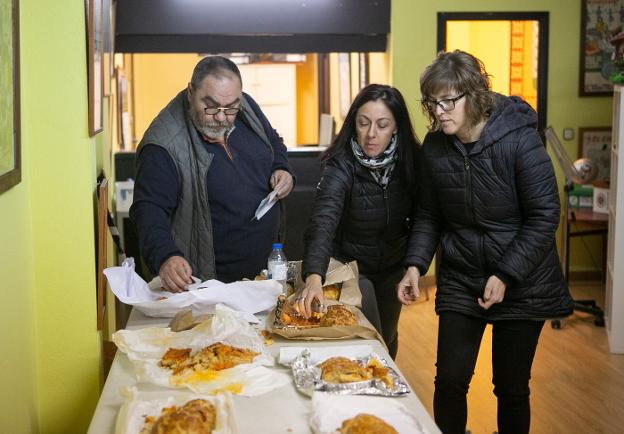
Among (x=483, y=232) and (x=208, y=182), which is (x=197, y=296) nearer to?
(x=208, y=182)

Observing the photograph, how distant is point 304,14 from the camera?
21.8 ft

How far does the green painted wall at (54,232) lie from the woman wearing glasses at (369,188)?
772 mm

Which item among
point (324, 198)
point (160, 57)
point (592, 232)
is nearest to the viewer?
point (324, 198)

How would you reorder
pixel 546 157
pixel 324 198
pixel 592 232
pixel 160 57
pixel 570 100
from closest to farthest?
1. pixel 546 157
2. pixel 324 198
3. pixel 592 232
4. pixel 570 100
5. pixel 160 57

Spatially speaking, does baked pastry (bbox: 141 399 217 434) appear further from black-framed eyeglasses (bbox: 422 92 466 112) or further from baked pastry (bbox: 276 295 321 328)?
black-framed eyeglasses (bbox: 422 92 466 112)

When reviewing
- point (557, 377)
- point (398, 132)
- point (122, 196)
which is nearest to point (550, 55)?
point (557, 377)

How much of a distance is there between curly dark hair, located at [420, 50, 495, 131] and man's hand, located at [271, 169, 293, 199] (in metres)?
0.74

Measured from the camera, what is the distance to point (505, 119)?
265 cm

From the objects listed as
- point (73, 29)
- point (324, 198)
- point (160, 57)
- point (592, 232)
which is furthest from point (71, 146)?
point (160, 57)

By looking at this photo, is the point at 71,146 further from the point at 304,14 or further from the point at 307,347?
the point at 304,14

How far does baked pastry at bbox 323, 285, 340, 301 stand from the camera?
281cm

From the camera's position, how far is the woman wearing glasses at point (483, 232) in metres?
2.62

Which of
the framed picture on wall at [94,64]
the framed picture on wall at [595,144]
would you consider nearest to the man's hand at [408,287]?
the framed picture on wall at [94,64]

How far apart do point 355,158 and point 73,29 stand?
1012 mm
